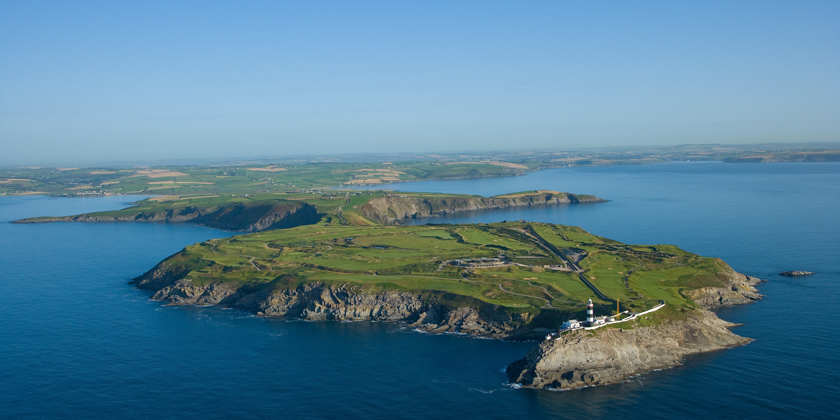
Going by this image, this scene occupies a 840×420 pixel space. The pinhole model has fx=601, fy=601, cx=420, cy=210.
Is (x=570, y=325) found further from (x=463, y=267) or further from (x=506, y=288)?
(x=463, y=267)

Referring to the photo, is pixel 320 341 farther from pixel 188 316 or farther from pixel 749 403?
pixel 749 403

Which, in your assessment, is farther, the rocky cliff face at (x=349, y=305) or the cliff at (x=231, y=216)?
the cliff at (x=231, y=216)

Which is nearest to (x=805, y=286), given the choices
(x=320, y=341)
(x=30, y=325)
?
(x=320, y=341)

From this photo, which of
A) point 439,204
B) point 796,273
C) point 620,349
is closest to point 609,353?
point 620,349

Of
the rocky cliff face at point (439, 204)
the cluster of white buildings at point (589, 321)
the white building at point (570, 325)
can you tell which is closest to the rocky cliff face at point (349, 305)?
the white building at point (570, 325)

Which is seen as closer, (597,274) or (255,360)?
(255,360)

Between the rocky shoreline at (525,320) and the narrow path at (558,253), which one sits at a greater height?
the narrow path at (558,253)

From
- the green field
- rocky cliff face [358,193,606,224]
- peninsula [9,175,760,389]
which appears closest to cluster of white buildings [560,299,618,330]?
peninsula [9,175,760,389]

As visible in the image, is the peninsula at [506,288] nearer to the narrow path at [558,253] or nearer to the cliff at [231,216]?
the narrow path at [558,253]
